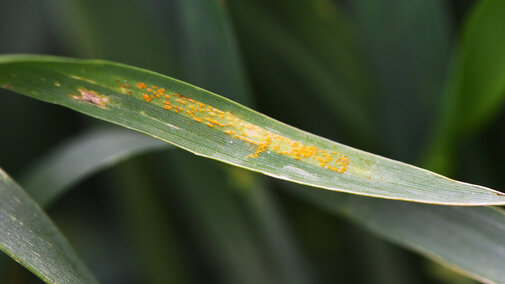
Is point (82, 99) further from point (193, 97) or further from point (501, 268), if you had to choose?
point (501, 268)

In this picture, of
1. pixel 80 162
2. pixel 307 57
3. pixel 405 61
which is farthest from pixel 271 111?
pixel 80 162

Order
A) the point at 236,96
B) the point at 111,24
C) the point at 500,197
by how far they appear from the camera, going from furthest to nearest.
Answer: the point at 111,24, the point at 236,96, the point at 500,197

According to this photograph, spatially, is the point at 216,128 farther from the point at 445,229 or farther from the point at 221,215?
the point at 221,215

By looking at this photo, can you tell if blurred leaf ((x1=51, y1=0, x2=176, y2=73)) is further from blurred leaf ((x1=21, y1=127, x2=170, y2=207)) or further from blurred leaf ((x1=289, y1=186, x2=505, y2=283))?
blurred leaf ((x1=289, y1=186, x2=505, y2=283))

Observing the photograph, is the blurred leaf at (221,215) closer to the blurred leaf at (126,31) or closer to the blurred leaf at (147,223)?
the blurred leaf at (147,223)

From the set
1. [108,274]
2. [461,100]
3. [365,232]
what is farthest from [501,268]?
[108,274]

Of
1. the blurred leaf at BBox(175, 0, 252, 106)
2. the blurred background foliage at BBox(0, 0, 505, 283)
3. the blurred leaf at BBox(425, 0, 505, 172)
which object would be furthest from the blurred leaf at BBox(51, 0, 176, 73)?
the blurred leaf at BBox(425, 0, 505, 172)
